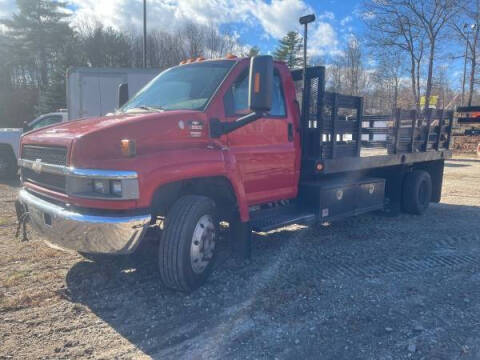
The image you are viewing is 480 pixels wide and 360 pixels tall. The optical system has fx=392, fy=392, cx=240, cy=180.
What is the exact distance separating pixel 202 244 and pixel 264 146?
55.9 inches

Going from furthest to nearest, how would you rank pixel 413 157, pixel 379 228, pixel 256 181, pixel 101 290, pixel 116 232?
pixel 413 157 → pixel 379 228 → pixel 256 181 → pixel 101 290 → pixel 116 232

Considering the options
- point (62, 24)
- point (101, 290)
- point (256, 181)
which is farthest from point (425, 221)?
point (62, 24)

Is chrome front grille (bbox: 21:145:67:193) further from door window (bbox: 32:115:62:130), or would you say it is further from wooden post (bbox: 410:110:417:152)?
door window (bbox: 32:115:62:130)

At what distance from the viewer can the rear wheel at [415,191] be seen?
737 centimetres

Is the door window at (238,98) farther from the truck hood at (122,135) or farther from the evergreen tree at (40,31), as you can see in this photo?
the evergreen tree at (40,31)

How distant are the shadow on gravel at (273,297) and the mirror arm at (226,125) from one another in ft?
5.06

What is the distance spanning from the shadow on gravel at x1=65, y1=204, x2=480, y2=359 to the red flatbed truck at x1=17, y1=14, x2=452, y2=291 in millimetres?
343

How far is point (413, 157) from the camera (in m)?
6.98

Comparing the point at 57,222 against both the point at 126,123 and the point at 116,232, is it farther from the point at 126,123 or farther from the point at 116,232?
the point at 126,123

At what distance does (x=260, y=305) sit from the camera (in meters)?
3.58

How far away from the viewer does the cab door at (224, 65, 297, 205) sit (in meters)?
4.21

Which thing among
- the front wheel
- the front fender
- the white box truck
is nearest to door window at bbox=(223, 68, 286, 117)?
the front fender

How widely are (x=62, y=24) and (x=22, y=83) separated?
674 centimetres

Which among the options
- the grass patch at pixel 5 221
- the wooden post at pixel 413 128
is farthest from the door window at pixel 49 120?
the wooden post at pixel 413 128
